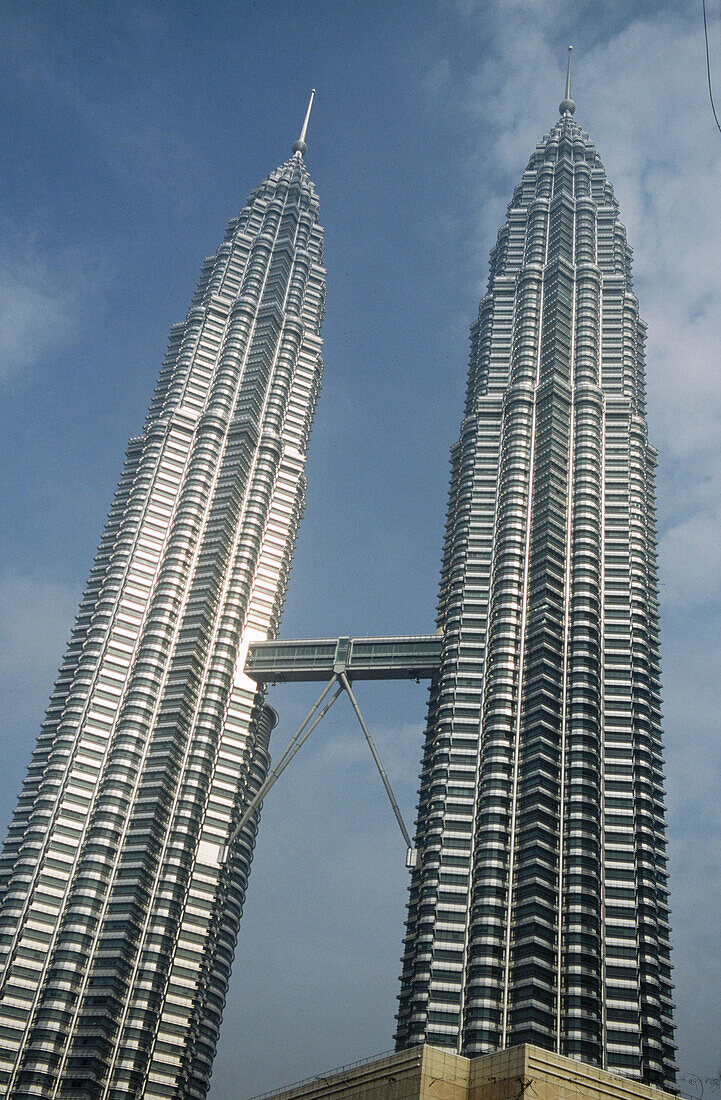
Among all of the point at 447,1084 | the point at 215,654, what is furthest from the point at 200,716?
the point at 447,1084

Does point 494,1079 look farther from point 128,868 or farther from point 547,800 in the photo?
point 128,868

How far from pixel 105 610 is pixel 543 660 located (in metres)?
74.5

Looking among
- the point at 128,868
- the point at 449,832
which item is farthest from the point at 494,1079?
the point at 128,868

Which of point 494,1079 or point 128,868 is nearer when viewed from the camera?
point 494,1079

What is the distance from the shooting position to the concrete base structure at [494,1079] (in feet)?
291

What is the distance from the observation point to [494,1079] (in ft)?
298

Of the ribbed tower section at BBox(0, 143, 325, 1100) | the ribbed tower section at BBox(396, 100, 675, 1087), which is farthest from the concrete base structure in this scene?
the ribbed tower section at BBox(0, 143, 325, 1100)

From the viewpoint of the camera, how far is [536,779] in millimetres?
161625

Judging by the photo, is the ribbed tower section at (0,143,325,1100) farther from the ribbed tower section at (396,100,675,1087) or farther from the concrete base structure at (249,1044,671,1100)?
the concrete base structure at (249,1044,671,1100)

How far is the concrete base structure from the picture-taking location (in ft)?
291

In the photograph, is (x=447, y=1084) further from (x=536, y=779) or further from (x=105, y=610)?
(x=105, y=610)

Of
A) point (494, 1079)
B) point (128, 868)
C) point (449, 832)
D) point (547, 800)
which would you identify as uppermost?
point (547, 800)

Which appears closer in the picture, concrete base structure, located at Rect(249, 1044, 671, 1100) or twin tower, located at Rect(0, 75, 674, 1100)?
concrete base structure, located at Rect(249, 1044, 671, 1100)

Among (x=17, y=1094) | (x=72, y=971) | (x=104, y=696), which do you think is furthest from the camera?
(x=104, y=696)
